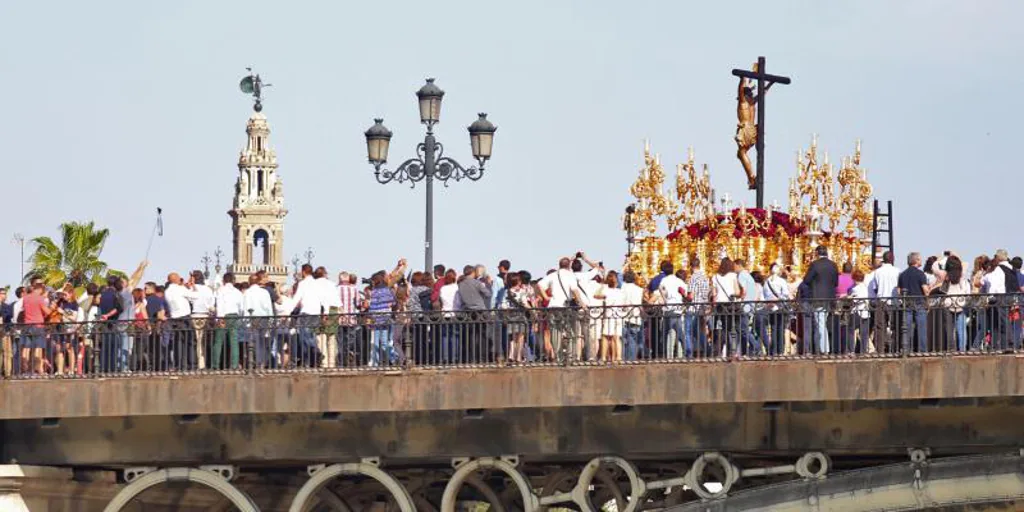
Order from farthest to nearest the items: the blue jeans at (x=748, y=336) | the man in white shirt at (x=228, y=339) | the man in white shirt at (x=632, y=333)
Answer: the man in white shirt at (x=228, y=339)
the man in white shirt at (x=632, y=333)
the blue jeans at (x=748, y=336)

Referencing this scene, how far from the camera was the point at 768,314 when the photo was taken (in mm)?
39156

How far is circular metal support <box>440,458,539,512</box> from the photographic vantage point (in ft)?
136

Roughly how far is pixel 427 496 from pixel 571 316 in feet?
28.7

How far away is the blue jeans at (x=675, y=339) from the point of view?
129 ft

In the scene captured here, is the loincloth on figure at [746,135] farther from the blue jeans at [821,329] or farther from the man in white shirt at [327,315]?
the blue jeans at [821,329]

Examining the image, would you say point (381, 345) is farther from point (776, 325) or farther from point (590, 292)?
point (776, 325)

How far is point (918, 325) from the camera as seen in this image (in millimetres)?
38719

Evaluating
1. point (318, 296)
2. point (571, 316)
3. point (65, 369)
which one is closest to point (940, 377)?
point (571, 316)

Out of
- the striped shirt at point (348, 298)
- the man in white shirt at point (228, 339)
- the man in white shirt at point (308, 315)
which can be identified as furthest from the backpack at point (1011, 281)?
the man in white shirt at point (228, 339)

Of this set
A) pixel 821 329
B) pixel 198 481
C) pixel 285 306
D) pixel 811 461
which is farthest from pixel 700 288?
pixel 198 481

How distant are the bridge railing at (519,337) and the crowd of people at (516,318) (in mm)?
17

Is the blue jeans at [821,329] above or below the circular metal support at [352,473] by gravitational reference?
above

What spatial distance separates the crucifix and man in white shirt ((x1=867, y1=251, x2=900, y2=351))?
1387cm

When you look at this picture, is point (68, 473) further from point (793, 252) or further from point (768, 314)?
point (793, 252)
